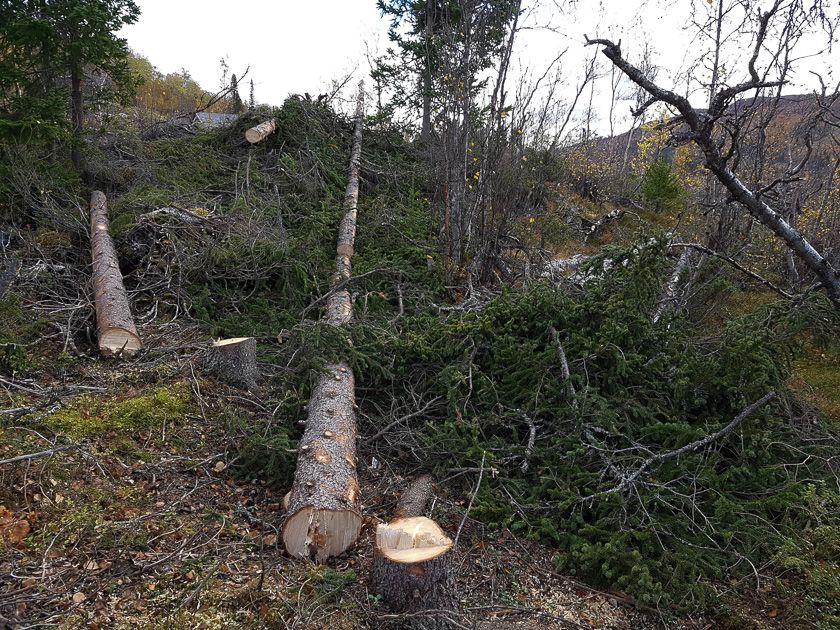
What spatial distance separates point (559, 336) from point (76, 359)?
4.20 meters

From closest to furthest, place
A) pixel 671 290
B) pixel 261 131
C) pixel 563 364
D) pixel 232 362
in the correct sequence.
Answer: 1. pixel 563 364
2. pixel 232 362
3. pixel 671 290
4. pixel 261 131

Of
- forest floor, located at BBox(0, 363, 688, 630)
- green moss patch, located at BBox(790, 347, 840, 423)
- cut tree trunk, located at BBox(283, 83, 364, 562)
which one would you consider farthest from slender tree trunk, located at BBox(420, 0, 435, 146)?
forest floor, located at BBox(0, 363, 688, 630)

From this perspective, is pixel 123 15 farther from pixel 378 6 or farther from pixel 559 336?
pixel 378 6

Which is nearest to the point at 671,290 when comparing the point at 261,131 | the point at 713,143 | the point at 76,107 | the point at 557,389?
the point at 713,143

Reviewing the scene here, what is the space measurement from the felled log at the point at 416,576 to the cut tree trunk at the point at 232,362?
229 cm

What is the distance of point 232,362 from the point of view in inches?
178

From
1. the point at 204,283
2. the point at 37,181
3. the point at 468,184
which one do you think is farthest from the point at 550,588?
the point at 37,181

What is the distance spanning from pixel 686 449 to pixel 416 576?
2.07 meters

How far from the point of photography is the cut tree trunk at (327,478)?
2.99 meters

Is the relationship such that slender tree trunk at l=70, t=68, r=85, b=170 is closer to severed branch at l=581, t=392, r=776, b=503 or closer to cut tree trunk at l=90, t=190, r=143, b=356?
cut tree trunk at l=90, t=190, r=143, b=356

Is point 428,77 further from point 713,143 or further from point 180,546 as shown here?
point 180,546

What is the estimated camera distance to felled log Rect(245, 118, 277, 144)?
9227mm

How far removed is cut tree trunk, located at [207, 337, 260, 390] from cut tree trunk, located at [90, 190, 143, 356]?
77 centimetres

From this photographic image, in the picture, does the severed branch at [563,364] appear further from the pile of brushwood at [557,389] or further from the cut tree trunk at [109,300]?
the cut tree trunk at [109,300]
